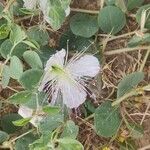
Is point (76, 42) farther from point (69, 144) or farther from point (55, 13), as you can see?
point (69, 144)

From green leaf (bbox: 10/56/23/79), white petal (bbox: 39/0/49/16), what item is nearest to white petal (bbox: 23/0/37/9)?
white petal (bbox: 39/0/49/16)

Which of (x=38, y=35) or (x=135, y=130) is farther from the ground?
(x=38, y=35)

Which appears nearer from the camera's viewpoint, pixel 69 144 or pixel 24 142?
pixel 69 144

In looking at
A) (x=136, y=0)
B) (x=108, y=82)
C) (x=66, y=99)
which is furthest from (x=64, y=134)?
(x=136, y=0)

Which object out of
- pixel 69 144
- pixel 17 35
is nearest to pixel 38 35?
pixel 17 35

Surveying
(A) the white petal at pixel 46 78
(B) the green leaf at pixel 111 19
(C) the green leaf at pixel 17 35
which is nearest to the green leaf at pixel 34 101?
(A) the white petal at pixel 46 78

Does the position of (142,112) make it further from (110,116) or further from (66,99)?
(66,99)

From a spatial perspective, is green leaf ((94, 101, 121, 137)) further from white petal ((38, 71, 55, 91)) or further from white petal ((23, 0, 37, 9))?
white petal ((23, 0, 37, 9))
